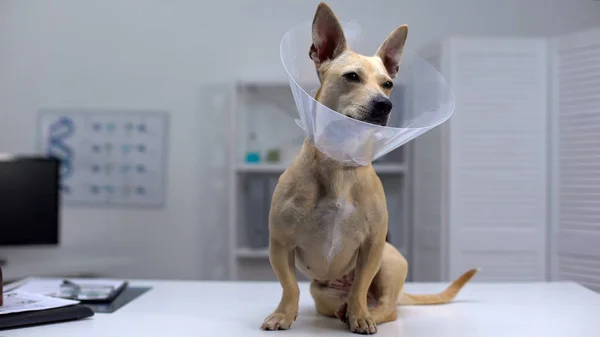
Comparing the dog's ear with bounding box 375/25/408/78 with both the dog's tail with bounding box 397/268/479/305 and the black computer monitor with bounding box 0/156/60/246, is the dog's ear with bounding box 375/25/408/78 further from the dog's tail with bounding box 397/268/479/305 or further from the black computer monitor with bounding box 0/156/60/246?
the black computer monitor with bounding box 0/156/60/246

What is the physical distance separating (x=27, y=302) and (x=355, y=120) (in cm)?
87

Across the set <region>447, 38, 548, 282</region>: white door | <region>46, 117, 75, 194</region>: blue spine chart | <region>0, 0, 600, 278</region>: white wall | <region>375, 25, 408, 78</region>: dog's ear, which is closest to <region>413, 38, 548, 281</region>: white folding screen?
<region>447, 38, 548, 282</region>: white door

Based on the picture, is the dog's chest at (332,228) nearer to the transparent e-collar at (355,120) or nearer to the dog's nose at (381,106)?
the transparent e-collar at (355,120)

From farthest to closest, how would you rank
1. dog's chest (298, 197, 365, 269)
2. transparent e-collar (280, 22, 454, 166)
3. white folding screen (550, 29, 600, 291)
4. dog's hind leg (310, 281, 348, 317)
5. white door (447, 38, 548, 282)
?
white door (447, 38, 548, 282), white folding screen (550, 29, 600, 291), dog's hind leg (310, 281, 348, 317), dog's chest (298, 197, 365, 269), transparent e-collar (280, 22, 454, 166)

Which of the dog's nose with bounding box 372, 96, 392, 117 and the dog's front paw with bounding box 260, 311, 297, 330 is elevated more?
the dog's nose with bounding box 372, 96, 392, 117

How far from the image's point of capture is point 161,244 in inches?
139

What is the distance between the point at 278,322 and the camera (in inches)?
49.9

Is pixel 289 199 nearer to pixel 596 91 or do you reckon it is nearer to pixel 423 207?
pixel 596 91

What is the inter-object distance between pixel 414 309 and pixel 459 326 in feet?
0.70

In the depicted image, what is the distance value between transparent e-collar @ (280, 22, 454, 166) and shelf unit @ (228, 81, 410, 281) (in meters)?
1.80

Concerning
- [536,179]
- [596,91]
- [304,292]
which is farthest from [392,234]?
[304,292]

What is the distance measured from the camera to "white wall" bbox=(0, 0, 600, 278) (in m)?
3.52

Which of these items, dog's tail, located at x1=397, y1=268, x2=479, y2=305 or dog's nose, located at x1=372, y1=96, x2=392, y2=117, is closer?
dog's nose, located at x1=372, y1=96, x2=392, y2=117

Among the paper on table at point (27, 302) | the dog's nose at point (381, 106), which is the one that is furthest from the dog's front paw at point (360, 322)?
the paper on table at point (27, 302)
